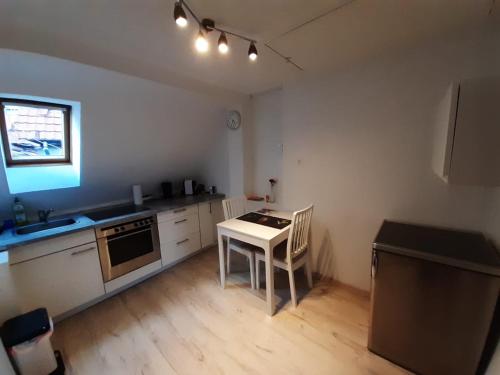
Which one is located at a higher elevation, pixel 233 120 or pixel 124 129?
pixel 233 120

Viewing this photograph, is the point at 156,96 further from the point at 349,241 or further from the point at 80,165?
the point at 349,241

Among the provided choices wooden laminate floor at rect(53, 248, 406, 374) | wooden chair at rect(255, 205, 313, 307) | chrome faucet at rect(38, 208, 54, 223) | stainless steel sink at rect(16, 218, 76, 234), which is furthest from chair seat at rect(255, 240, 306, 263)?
chrome faucet at rect(38, 208, 54, 223)

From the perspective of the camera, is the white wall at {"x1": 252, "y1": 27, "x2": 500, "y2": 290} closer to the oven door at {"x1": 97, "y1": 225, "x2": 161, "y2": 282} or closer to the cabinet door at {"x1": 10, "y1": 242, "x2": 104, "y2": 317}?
the oven door at {"x1": 97, "y1": 225, "x2": 161, "y2": 282}

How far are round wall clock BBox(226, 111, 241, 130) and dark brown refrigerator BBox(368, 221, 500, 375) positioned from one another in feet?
7.27

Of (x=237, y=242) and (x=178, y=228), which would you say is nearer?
(x=237, y=242)

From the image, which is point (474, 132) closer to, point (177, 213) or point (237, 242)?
point (237, 242)

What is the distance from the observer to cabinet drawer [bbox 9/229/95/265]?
1.68m

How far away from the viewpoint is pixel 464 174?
1250 millimetres

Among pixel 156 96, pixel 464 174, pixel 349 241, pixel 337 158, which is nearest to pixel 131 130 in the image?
pixel 156 96

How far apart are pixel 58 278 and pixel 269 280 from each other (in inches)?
73.6

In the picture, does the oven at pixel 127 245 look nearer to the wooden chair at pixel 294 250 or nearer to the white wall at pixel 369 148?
the wooden chair at pixel 294 250

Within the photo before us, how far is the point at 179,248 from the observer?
2869mm

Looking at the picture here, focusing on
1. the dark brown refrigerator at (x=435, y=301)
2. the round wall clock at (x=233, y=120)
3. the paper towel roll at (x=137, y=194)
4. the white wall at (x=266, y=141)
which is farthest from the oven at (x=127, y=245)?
the dark brown refrigerator at (x=435, y=301)

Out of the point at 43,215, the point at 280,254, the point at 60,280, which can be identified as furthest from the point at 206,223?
the point at 43,215
